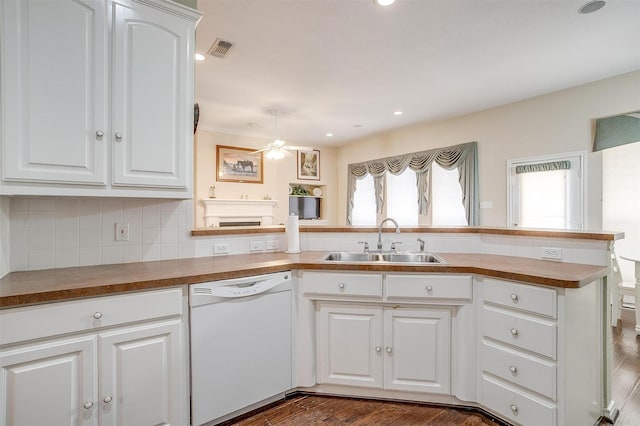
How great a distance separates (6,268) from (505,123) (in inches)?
218

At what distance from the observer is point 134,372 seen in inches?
58.1

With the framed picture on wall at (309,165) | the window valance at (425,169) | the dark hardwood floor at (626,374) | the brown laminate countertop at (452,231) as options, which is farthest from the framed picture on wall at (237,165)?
the dark hardwood floor at (626,374)

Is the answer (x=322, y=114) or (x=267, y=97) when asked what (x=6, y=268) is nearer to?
(x=267, y=97)

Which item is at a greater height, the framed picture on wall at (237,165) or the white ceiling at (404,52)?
the white ceiling at (404,52)

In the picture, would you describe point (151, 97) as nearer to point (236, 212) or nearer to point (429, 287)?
point (429, 287)

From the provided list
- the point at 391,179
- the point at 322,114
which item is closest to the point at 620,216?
the point at 391,179

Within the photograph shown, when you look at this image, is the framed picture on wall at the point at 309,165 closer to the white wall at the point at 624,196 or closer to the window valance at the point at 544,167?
the window valance at the point at 544,167

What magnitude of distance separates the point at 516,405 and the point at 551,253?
982 mm

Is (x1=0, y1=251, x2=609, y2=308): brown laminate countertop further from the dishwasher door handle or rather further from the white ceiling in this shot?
the white ceiling

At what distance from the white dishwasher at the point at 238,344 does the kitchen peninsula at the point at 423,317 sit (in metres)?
0.07

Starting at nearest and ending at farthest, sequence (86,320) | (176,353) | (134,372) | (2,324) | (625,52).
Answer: (2,324)
(86,320)
(134,372)
(176,353)
(625,52)

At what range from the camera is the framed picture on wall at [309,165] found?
7.25 meters

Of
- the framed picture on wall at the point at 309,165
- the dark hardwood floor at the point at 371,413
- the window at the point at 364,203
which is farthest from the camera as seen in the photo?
the framed picture on wall at the point at 309,165

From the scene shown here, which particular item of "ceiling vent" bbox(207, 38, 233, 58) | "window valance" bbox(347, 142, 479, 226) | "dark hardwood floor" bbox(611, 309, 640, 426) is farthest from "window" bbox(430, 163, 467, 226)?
"ceiling vent" bbox(207, 38, 233, 58)
